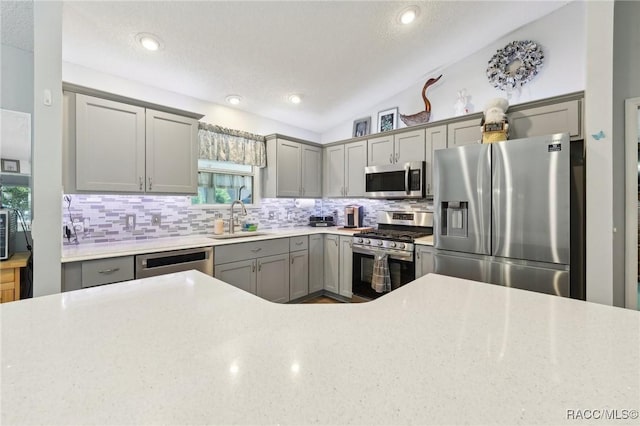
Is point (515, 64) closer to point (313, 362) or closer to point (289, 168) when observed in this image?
point (289, 168)

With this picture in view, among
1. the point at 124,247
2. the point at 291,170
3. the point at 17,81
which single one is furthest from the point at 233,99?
the point at 124,247

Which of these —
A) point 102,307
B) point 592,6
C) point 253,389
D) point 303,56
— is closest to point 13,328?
point 102,307

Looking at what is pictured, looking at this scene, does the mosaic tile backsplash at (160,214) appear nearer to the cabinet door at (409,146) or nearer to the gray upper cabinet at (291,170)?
the gray upper cabinet at (291,170)

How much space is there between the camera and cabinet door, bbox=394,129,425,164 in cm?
322

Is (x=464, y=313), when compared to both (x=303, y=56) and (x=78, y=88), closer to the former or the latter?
(x=303, y=56)

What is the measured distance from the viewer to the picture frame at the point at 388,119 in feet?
12.4

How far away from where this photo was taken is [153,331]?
2.37 feet

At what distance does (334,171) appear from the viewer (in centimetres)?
411

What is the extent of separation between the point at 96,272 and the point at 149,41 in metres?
1.79

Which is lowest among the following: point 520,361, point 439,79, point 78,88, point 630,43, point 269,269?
point 269,269

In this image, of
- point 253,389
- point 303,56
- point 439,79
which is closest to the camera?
point 253,389

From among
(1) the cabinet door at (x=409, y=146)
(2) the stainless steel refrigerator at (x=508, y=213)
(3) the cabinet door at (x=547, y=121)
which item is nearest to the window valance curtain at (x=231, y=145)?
(1) the cabinet door at (x=409, y=146)

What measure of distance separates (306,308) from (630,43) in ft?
11.1

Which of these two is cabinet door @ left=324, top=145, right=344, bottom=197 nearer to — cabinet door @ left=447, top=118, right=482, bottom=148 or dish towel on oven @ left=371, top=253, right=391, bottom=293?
dish towel on oven @ left=371, top=253, right=391, bottom=293
